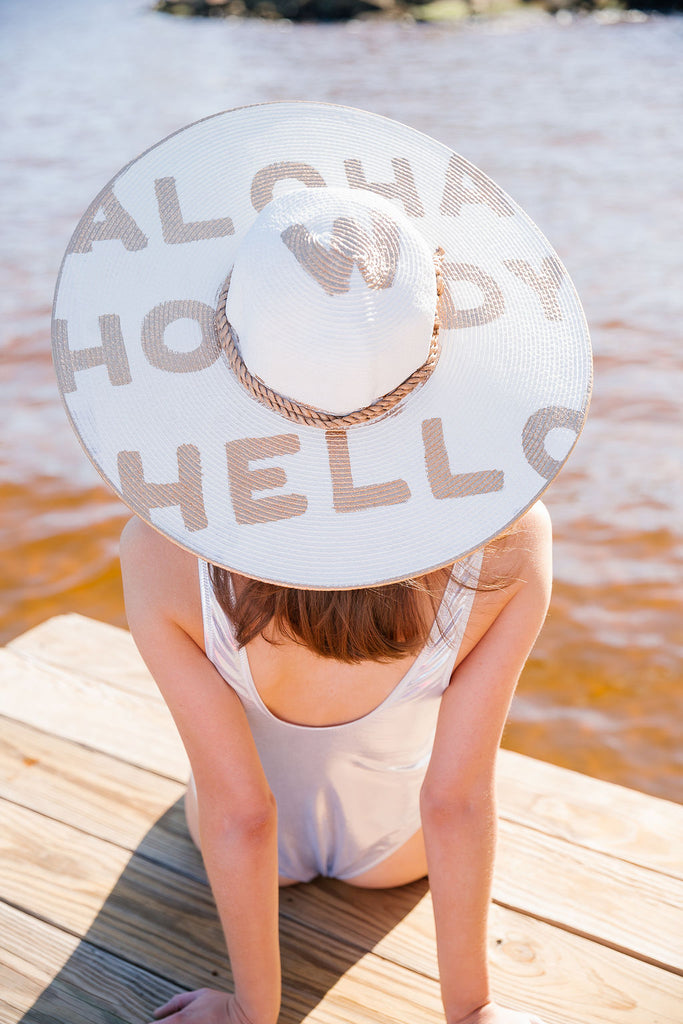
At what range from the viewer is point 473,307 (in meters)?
0.96

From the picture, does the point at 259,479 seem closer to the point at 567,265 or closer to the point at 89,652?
the point at 89,652

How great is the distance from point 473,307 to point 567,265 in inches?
184

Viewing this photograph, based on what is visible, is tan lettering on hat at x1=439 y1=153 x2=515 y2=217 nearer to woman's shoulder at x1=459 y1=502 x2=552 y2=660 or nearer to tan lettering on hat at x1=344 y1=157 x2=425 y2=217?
tan lettering on hat at x1=344 y1=157 x2=425 y2=217

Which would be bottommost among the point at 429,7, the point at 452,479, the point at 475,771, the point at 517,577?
the point at 475,771

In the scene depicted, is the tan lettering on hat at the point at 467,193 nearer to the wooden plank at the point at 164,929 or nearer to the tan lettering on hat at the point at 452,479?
the tan lettering on hat at the point at 452,479

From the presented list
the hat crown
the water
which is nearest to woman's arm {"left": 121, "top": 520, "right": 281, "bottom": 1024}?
the hat crown

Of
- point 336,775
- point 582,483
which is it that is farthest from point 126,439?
point 582,483

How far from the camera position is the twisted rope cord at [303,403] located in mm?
875

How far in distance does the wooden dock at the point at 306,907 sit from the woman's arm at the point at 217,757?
0.25 metres

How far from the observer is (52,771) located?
173 centimetres

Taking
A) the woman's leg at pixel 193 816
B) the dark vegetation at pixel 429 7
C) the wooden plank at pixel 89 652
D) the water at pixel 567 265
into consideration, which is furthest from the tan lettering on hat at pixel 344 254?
the dark vegetation at pixel 429 7

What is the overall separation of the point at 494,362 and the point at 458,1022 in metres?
0.85

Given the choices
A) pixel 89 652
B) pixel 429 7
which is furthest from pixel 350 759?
pixel 429 7

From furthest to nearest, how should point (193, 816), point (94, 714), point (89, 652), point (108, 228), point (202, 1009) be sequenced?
1. point (89, 652)
2. point (94, 714)
3. point (193, 816)
4. point (202, 1009)
5. point (108, 228)
